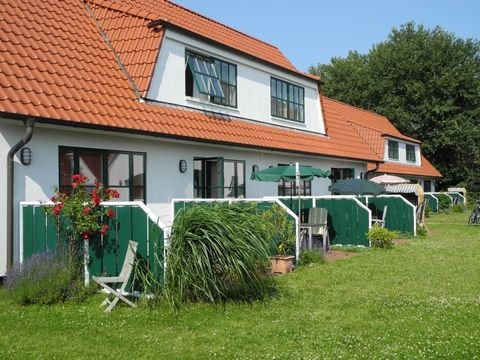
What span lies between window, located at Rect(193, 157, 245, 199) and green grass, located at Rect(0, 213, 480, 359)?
4992mm

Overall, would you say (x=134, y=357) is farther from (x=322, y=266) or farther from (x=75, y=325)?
(x=322, y=266)

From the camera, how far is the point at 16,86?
32.0 ft

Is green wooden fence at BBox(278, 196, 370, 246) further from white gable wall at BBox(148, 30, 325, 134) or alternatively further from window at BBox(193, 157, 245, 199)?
white gable wall at BBox(148, 30, 325, 134)

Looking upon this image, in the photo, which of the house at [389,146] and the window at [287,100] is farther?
the house at [389,146]

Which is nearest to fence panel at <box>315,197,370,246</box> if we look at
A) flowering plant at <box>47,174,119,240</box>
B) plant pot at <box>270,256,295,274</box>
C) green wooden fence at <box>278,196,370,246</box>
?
green wooden fence at <box>278,196,370,246</box>

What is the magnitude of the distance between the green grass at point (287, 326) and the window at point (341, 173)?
480 inches

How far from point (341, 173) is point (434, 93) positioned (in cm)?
2988

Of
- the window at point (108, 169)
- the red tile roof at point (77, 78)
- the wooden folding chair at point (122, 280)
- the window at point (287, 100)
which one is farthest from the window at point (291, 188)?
the wooden folding chair at point (122, 280)

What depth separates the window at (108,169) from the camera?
34.1ft

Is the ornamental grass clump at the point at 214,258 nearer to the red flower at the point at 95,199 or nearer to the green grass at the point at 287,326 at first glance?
the green grass at the point at 287,326

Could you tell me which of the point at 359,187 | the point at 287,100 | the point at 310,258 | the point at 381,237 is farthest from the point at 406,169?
the point at 310,258

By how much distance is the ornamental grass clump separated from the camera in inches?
296

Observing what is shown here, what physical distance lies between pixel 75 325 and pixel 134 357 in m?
1.54

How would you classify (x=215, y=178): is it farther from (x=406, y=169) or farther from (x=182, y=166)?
(x=406, y=169)
